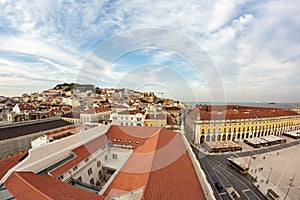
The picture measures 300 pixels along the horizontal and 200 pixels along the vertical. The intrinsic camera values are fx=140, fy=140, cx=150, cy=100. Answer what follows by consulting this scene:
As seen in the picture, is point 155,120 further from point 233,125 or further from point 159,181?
point 159,181

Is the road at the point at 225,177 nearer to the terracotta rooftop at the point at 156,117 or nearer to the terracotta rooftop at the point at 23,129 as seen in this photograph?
the terracotta rooftop at the point at 156,117

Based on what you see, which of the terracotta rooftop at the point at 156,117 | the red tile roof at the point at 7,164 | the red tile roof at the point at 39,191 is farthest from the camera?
the terracotta rooftop at the point at 156,117

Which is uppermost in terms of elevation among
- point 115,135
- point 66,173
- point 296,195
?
point 115,135

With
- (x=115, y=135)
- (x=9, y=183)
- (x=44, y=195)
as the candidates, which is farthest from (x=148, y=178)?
(x=115, y=135)

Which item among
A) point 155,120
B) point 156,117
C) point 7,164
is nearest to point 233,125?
point 156,117

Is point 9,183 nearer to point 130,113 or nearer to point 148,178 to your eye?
point 148,178

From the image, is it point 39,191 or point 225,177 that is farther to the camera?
point 225,177

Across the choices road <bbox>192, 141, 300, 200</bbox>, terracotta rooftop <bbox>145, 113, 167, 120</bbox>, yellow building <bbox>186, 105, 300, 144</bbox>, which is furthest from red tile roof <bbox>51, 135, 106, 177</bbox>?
yellow building <bbox>186, 105, 300, 144</bbox>

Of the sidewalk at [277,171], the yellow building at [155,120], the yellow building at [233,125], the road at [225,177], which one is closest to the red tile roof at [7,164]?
the road at [225,177]
